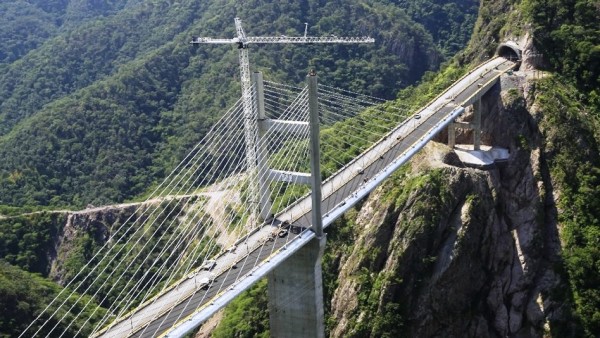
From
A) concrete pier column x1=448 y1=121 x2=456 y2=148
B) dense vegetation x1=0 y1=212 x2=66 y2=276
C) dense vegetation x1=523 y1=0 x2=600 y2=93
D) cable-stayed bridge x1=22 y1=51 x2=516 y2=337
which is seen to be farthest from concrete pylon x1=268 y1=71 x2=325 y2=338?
dense vegetation x1=0 y1=212 x2=66 y2=276

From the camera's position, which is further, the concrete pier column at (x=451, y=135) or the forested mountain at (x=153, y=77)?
the forested mountain at (x=153, y=77)

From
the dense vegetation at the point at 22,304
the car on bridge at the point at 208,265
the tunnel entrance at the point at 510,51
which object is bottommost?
the dense vegetation at the point at 22,304

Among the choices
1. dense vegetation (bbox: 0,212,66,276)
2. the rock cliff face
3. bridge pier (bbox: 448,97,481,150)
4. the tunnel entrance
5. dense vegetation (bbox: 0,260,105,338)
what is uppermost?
the tunnel entrance

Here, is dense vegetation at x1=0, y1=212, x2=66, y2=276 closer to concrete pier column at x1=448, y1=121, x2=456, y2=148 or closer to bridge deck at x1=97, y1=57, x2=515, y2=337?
bridge deck at x1=97, y1=57, x2=515, y2=337

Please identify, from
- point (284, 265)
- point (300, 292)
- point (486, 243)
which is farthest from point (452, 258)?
point (284, 265)

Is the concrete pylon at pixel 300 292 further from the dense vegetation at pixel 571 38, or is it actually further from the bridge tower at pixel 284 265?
the dense vegetation at pixel 571 38

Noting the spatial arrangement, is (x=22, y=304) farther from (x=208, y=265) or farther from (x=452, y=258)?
(x=452, y=258)

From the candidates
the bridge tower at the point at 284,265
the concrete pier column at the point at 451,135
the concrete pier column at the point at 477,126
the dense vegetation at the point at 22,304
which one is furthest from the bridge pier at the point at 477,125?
the dense vegetation at the point at 22,304
